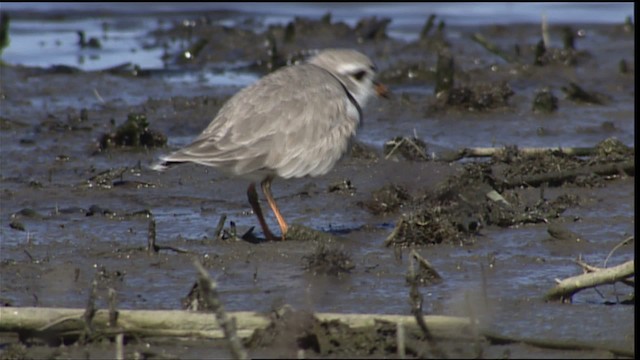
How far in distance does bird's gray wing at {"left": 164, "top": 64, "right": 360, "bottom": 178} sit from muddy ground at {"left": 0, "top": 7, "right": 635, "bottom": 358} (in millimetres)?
410

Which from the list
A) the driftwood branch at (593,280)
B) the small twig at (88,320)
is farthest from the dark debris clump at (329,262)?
the small twig at (88,320)

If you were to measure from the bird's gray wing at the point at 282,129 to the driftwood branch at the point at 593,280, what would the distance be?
2117 mm

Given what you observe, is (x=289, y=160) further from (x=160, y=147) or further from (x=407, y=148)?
(x=160, y=147)

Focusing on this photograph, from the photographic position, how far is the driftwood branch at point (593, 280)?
17.9ft

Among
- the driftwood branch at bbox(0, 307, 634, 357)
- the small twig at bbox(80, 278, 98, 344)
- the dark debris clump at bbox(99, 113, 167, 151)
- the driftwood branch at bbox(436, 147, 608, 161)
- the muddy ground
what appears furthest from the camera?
the dark debris clump at bbox(99, 113, 167, 151)

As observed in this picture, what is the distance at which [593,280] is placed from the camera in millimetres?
5496

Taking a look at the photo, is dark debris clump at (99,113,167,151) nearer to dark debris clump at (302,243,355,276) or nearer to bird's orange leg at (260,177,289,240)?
bird's orange leg at (260,177,289,240)

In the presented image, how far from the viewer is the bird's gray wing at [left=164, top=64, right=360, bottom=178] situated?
719 centimetres

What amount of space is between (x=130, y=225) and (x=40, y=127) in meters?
3.17

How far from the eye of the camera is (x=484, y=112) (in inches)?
436

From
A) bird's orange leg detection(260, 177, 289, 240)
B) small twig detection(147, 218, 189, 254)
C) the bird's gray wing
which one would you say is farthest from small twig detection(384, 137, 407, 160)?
small twig detection(147, 218, 189, 254)

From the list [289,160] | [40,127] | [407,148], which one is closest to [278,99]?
[289,160]

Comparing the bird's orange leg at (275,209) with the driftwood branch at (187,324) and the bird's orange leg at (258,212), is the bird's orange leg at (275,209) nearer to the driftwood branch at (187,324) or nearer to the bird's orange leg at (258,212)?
the bird's orange leg at (258,212)

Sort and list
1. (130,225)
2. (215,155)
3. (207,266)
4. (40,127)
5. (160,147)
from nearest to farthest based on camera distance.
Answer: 1. (207,266)
2. (215,155)
3. (130,225)
4. (160,147)
5. (40,127)
